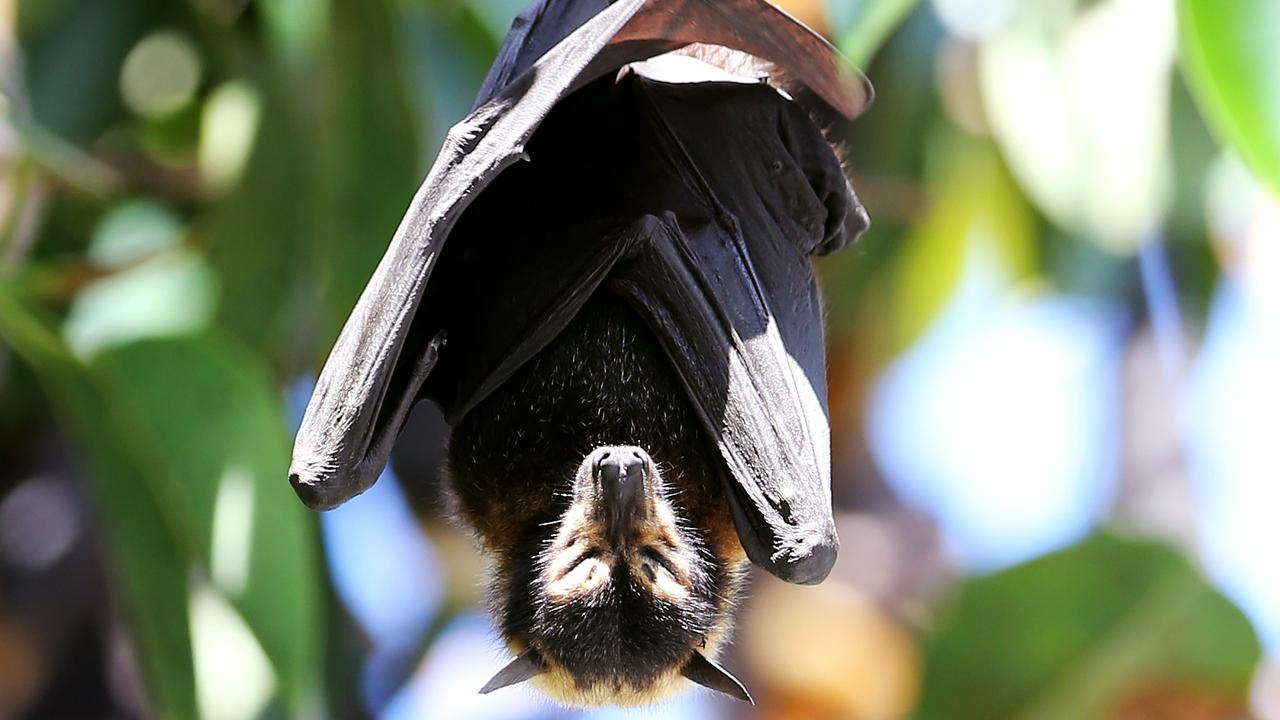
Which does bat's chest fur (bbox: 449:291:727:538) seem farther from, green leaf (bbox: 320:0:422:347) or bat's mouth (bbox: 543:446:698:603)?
green leaf (bbox: 320:0:422:347)

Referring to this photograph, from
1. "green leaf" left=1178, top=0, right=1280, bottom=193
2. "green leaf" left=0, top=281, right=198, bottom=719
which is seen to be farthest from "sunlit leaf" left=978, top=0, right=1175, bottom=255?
"green leaf" left=0, top=281, right=198, bottom=719

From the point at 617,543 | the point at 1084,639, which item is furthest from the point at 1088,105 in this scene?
the point at 617,543

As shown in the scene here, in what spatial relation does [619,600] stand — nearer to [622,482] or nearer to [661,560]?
[661,560]

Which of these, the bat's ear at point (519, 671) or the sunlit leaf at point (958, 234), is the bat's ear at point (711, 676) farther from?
the sunlit leaf at point (958, 234)

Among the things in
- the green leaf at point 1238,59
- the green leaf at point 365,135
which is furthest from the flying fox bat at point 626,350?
the green leaf at point 365,135

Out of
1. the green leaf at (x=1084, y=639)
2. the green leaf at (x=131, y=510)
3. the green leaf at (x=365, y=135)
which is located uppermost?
the green leaf at (x=365, y=135)

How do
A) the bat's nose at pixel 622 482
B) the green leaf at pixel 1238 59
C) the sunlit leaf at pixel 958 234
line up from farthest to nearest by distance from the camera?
the sunlit leaf at pixel 958 234 < the bat's nose at pixel 622 482 < the green leaf at pixel 1238 59

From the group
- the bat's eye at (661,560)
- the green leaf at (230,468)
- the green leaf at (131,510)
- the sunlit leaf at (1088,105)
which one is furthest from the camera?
the sunlit leaf at (1088,105)
